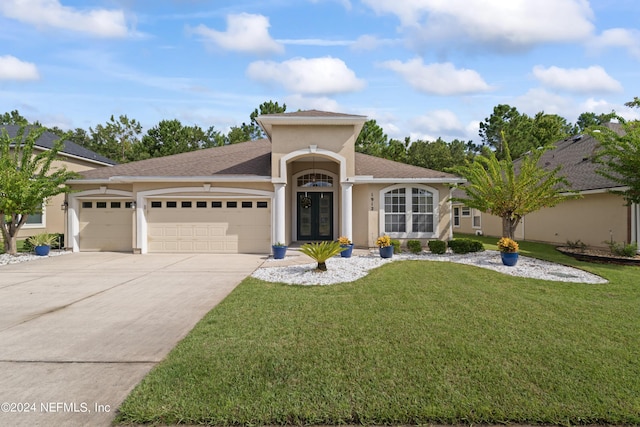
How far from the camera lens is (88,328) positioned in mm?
5465

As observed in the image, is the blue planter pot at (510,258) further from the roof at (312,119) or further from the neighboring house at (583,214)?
the roof at (312,119)

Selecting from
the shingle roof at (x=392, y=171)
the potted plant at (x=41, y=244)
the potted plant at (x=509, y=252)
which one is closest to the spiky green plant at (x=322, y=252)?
the potted plant at (x=509, y=252)

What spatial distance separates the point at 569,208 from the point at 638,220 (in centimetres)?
344

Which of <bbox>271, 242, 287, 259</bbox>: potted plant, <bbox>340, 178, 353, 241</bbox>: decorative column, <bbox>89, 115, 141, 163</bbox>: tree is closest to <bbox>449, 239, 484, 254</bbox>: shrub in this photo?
<bbox>340, 178, 353, 241</bbox>: decorative column

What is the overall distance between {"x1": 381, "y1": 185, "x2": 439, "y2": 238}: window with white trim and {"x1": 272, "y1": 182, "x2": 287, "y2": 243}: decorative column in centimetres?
418

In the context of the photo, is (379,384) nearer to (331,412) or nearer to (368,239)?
(331,412)

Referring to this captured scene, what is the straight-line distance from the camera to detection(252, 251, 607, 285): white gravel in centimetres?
868

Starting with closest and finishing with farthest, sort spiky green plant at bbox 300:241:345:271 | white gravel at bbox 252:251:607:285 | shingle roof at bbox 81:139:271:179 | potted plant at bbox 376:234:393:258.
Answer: white gravel at bbox 252:251:607:285
spiky green plant at bbox 300:241:345:271
potted plant at bbox 376:234:393:258
shingle roof at bbox 81:139:271:179

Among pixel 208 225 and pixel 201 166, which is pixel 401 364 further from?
pixel 201 166

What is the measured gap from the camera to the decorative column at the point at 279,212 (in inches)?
535

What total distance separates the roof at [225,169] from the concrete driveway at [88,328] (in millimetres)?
4401

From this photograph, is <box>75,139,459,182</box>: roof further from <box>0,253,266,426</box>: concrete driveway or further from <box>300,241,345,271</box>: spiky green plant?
<box>300,241,345,271</box>: spiky green plant

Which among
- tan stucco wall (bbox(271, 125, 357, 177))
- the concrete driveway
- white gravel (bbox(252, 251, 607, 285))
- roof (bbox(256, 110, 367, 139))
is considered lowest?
the concrete driveway

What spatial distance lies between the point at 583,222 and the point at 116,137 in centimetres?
4416
